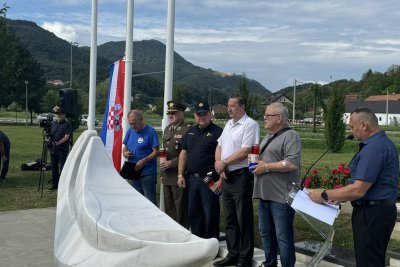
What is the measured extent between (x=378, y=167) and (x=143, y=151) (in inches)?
155

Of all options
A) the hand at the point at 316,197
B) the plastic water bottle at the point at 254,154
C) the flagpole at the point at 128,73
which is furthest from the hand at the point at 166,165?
the hand at the point at 316,197

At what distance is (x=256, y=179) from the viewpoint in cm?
507

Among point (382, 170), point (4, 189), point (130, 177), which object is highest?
point (382, 170)

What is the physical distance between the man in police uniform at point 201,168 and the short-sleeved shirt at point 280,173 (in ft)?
3.17

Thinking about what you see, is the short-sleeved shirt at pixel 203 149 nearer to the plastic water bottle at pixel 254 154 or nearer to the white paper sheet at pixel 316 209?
the plastic water bottle at pixel 254 154

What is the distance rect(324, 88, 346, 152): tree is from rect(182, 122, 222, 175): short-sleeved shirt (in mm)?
21297

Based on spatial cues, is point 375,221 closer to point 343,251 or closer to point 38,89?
point 343,251

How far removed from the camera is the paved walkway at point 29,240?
5.91 meters

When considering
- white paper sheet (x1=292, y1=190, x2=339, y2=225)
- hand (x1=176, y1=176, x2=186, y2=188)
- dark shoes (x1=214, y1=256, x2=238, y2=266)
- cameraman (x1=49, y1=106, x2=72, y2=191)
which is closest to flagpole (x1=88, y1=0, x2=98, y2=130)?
cameraman (x1=49, y1=106, x2=72, y2=191)

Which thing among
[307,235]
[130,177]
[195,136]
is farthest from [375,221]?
[130,177]

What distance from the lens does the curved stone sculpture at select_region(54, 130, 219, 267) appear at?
3.28m

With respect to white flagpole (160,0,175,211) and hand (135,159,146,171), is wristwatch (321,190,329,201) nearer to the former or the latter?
hand (135,159,146,171)

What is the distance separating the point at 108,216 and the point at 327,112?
2387 centimetres

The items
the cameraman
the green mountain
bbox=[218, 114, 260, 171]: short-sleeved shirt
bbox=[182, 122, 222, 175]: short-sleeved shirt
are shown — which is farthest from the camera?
the green mountain
